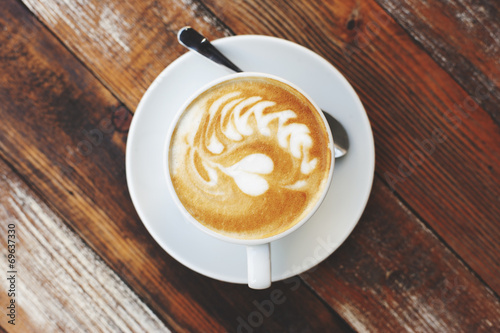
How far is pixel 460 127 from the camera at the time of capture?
103 centimetres

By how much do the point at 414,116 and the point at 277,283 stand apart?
57 cm

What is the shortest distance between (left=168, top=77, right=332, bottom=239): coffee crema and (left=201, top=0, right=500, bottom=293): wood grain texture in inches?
11.2

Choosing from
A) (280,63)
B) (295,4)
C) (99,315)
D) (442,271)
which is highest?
(295,4)

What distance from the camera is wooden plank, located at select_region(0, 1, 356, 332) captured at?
3.37 feet

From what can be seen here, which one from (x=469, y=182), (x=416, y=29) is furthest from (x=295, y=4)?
(x=469, y=182)

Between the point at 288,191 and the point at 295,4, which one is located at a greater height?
the point at 295,4

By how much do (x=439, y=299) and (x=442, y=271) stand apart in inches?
3.0

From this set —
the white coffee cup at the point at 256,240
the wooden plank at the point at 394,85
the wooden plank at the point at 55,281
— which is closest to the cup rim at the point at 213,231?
the white coffee cup at the point at 256,240

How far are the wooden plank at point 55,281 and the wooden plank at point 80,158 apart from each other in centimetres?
2

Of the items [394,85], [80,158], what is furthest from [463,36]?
[80,158]

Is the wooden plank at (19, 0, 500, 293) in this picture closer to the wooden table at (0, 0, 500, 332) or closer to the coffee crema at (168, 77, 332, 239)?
the wooden table at (0, 0, 500, 332)

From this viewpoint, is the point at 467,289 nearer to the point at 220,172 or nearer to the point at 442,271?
the point at 442,271

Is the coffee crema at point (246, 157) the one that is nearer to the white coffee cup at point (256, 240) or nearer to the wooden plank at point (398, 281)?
the white coffee cup at point (256, 240)

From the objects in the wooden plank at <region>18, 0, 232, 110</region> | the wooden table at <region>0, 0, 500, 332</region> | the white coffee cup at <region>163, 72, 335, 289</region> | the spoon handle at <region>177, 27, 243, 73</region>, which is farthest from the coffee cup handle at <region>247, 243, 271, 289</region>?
the wooden plank at <region>18, 0, 232, 110</region>
